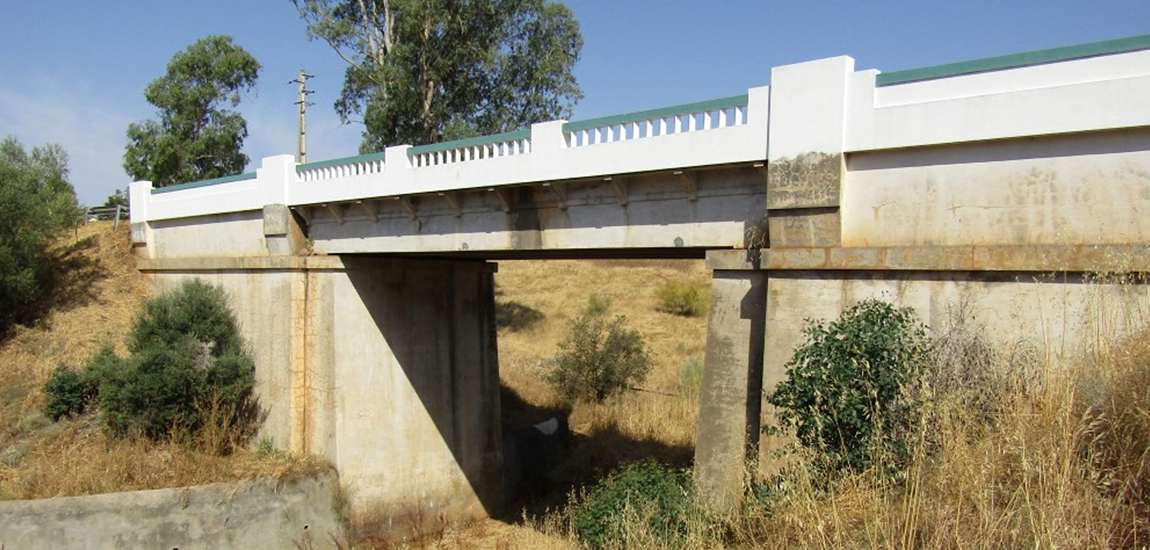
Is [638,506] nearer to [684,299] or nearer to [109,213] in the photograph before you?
[684,299]

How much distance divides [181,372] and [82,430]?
91.0 inches

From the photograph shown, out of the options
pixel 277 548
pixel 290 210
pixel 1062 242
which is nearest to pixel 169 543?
pixel 277 548

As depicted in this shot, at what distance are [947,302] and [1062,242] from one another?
1.01 meters

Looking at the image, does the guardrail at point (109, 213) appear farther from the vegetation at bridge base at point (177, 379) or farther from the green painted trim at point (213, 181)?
the vegetation at bridge base at point (177, 379)

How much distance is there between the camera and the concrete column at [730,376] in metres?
7.84

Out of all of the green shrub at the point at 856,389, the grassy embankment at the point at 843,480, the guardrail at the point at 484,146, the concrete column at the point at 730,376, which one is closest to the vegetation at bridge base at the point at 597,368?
the grassy embankment at the point at 843,480

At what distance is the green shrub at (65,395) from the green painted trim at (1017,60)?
13.9m

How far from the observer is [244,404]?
13.5m

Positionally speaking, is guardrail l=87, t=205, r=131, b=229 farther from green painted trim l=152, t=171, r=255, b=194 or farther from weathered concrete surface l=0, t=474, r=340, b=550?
weathered concrete surface l=0, t=474, r=340, b=550

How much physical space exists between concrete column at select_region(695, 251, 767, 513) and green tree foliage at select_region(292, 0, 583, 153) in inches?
529

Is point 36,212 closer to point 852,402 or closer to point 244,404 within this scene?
point 244,404

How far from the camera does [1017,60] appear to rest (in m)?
6.27

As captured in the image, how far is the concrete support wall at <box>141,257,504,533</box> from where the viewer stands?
42.0 ft

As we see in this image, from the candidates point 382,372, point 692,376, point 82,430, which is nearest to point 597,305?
point 692,376
